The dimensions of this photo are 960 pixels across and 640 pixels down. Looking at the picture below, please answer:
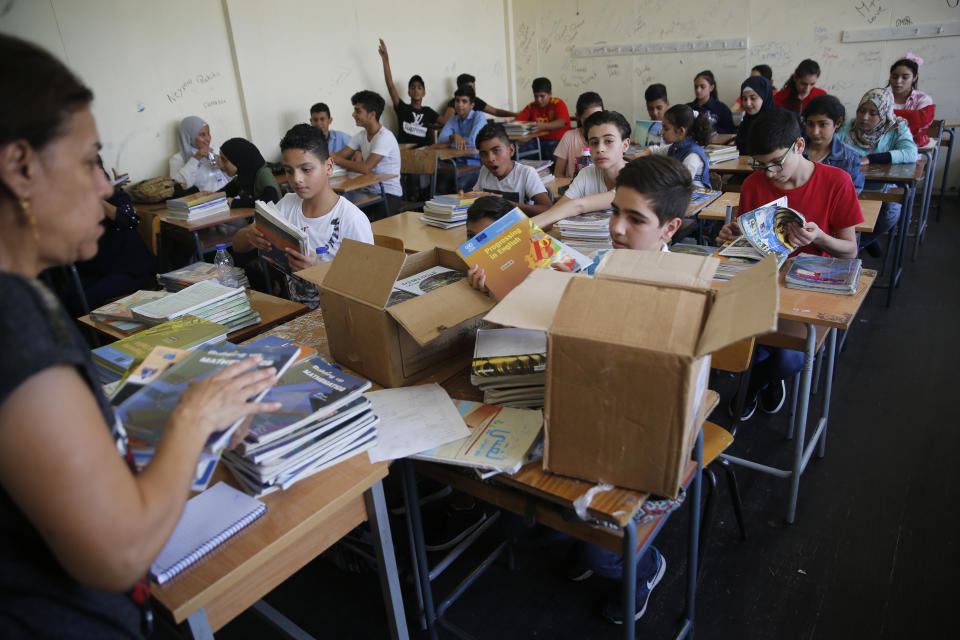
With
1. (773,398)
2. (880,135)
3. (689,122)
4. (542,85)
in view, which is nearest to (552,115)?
(542,85)

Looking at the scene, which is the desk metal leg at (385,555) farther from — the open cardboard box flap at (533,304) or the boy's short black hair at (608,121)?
the boy's short black hair at (608,121)

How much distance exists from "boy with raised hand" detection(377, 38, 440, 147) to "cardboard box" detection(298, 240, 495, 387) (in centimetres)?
537

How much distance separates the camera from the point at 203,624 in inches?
39.6

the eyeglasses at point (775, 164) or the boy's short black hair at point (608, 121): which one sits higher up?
the boy's short black hair at point (608, 121)

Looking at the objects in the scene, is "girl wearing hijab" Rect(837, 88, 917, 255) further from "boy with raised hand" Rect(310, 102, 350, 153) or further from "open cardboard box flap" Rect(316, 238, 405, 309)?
"boy with raised hand" Rect(310, 102, 350, 153)

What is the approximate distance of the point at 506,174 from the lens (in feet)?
12.4

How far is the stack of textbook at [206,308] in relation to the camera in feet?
6.51

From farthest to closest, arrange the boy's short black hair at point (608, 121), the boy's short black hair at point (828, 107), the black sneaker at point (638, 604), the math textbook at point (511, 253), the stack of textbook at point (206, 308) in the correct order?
the boy's short black hair at point (828, 107)
the boy's short black hair at point (608, 121)
the stack of textbook at point (206, 308)
the black sneaker at point (638, 604)
the math textbook at point (511, 253)

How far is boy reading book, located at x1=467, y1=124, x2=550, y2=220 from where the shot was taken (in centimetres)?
364

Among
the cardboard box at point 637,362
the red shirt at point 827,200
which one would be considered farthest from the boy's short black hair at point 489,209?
the cardboard box at point 637,362

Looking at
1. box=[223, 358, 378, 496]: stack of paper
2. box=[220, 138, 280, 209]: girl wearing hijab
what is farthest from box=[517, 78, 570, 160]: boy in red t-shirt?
box=[223, 358, 378, 496]: stack of paper

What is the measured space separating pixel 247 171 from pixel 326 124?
1.47 metres

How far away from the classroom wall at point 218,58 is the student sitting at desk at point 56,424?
3829 mm

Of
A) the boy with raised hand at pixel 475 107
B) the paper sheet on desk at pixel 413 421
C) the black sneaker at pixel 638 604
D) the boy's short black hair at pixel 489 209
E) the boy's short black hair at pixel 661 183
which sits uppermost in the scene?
the boy with raised hand at pixel 475 107
